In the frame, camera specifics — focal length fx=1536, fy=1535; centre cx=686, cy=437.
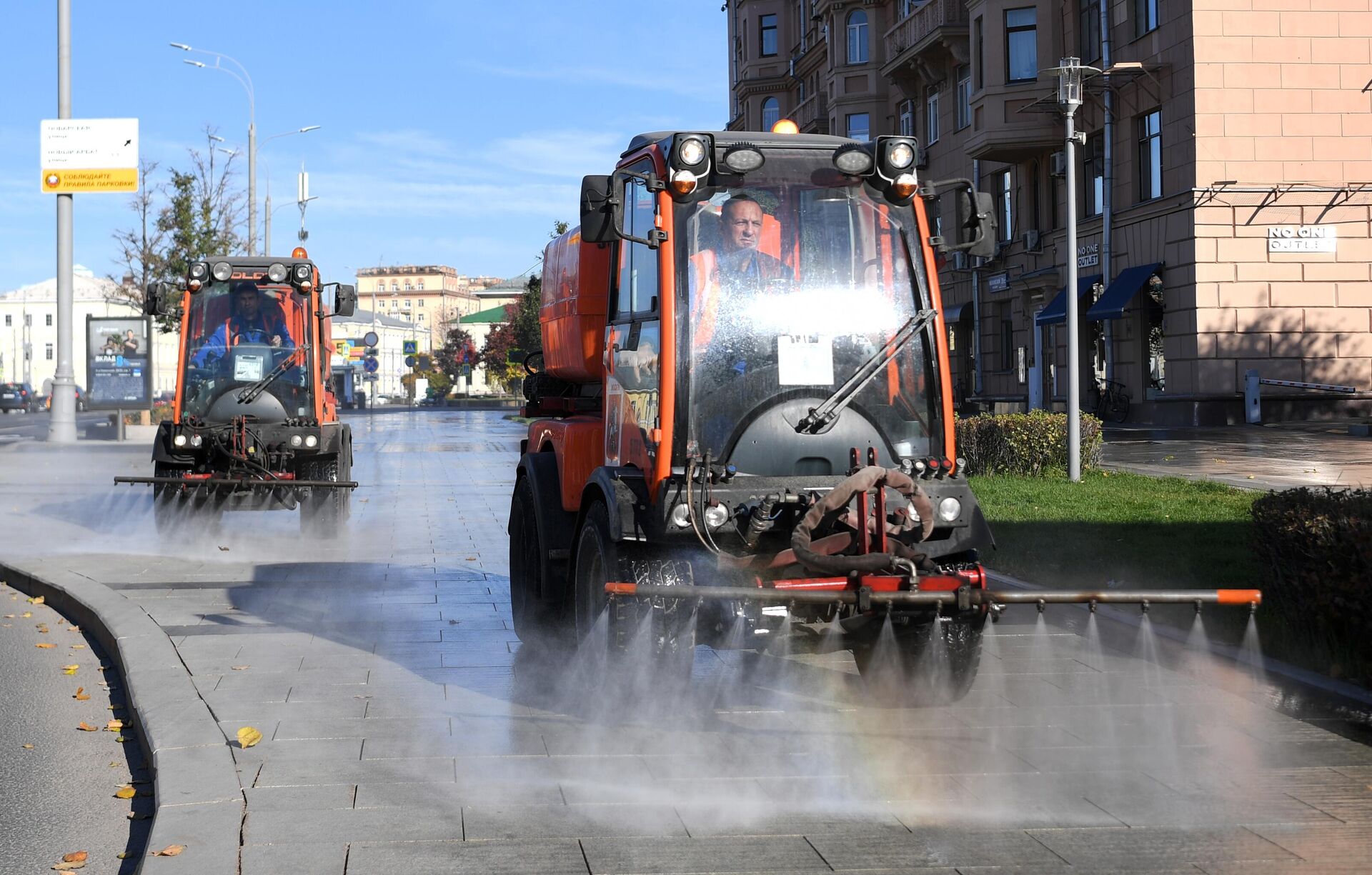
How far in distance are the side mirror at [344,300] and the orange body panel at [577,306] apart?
8.50 meters

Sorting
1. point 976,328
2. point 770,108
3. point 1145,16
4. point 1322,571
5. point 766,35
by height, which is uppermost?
point 766,35

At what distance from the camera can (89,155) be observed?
97.5ft

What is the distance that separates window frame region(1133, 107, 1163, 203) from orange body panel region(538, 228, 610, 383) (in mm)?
24006

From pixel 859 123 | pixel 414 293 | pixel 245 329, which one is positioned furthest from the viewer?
pixel 414 293

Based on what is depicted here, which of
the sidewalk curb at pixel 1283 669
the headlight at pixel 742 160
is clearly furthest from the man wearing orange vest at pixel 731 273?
the sidewalk curb at pixel 1283 669

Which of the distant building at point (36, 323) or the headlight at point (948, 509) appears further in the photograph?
the distant building at point (36, 323)

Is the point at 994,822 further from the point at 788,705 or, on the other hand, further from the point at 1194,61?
the point at 1194,61

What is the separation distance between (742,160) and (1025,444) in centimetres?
1216

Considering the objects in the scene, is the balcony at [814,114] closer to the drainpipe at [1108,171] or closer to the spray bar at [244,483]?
the drainpipe at [1108,171]

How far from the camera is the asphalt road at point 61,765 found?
16.8ft

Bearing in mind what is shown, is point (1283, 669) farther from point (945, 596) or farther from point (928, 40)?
point (928, 40)

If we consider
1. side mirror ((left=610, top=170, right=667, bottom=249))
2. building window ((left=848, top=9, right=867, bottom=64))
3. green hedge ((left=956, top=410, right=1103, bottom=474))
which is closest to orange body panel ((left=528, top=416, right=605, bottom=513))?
side mirror ((left=610, top=170, right=667, bottom=249))

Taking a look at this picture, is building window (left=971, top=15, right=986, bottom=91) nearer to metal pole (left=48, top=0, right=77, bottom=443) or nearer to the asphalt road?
metal pole (left=48, top=0, right=77, bottom=443)

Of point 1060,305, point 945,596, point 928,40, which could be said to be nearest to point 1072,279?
point 945,596
